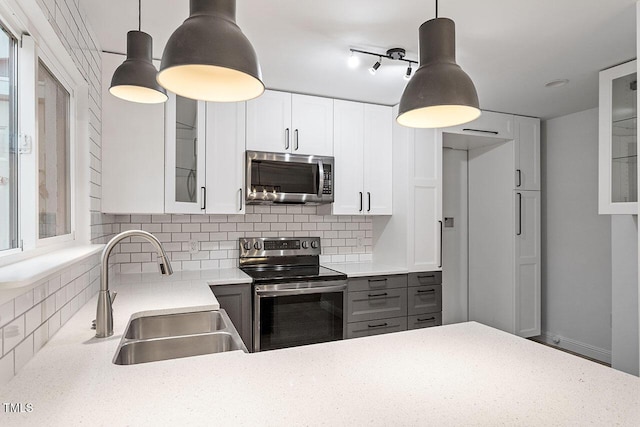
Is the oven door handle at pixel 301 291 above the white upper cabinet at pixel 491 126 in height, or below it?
below

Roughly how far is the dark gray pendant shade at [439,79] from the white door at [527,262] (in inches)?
121

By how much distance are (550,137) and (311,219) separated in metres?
2.74

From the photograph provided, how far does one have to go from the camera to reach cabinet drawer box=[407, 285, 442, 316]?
340 cm

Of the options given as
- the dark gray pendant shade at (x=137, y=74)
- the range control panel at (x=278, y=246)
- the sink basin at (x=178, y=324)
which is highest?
the dark gray pendant shade at (x=137, y=74)

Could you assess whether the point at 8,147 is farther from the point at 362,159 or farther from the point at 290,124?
the point at 362,159

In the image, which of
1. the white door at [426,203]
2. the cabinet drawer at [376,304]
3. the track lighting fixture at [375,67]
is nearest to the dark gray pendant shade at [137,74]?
the track lighting fixture at [375,67]

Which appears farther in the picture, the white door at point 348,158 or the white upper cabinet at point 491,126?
the white upper cabinet at point 491,126

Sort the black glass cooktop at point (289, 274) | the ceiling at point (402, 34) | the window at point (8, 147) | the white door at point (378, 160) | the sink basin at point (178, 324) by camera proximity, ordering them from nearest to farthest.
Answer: the window at point (8, 147) < the sink basin at point (178, 324) < the ceiling at point (402, 34) < the black glass cooktop at point (289, 274) < the white door at point (378, 160)

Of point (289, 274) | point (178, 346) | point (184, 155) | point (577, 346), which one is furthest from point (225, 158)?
point (577, 346)

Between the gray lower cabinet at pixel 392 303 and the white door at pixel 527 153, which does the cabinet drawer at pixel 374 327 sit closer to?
the gray lower cabinet at pixel 392 303

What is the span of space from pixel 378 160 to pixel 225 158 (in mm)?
1409

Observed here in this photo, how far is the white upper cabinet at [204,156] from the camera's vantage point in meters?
2.78

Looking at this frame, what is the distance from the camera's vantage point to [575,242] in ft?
12.7

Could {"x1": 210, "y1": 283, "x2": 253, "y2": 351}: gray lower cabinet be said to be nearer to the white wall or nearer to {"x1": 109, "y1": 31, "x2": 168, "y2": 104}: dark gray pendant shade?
{"x1": 109, "y1": 31, "x2": 168, "y2": 104}: dark gray pendant shade
